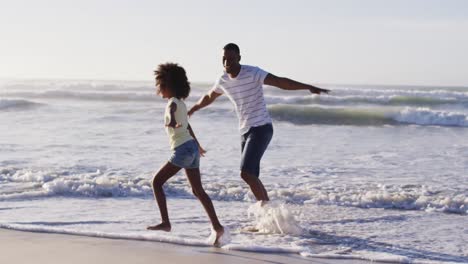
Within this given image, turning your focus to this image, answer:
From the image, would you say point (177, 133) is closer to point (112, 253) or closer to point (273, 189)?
point (112, 253)

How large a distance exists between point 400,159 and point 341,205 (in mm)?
4305

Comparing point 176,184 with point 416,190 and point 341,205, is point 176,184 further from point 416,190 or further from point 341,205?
point 416,190

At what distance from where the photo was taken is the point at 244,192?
8.12 meters

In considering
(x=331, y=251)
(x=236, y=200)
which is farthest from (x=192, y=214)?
(x=331, y=251)

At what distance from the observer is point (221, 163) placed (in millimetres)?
10609

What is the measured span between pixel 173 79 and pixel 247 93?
31.4 inches

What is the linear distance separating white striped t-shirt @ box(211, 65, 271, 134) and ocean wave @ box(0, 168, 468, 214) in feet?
7.38

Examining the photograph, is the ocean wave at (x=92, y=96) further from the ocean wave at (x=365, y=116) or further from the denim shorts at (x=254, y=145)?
the denim shorts at (x=254, y=145)

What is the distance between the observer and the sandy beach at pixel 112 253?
15.9 feet

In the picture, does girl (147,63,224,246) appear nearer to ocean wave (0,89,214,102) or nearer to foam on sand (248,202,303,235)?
foam on sand (248,202,303,235)

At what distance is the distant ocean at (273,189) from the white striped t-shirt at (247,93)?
2.55ft

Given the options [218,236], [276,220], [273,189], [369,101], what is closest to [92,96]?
[369,101]

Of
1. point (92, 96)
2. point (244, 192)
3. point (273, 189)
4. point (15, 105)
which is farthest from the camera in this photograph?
point (92, 96)

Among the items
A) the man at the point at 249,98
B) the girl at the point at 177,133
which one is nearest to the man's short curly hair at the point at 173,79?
the girl at the point at 177,133
